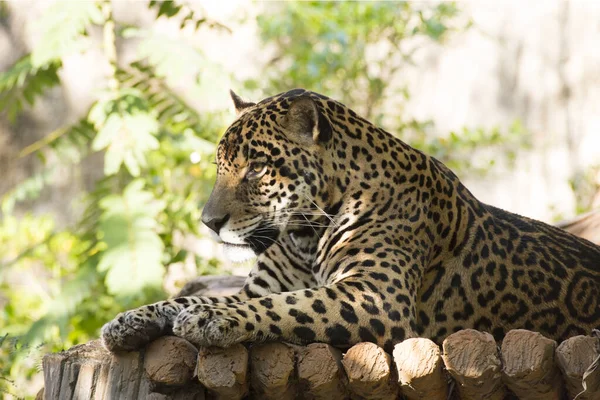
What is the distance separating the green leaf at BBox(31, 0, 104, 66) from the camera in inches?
371

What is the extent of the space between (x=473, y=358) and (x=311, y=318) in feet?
2.63

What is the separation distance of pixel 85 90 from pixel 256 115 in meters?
10.4

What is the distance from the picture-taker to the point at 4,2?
14.9 meters

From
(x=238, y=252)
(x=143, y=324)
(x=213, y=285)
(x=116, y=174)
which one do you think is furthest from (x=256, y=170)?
(x=116, y=174)

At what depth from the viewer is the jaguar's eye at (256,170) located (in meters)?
5.17

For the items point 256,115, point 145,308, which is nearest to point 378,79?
point 256,115

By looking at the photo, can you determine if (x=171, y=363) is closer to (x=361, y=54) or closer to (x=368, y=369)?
(x=368, y=369)

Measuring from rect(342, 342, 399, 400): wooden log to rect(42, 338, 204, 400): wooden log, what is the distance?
30.4 inches

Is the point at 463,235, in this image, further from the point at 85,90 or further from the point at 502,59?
the point at 502,59

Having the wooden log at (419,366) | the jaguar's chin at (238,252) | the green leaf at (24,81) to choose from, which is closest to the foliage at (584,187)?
the green leaf at (24,81)

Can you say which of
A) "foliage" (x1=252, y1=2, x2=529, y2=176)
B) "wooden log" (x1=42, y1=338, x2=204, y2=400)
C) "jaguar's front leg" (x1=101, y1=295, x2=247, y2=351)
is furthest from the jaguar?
"foliage" (x1=252, y1=2, x2=529, y2=176)

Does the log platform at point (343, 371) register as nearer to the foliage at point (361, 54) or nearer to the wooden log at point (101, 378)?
the wooden log at point (101, 378)

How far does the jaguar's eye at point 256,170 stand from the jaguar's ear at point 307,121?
272 millimetres

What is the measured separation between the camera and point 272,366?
4184mm
